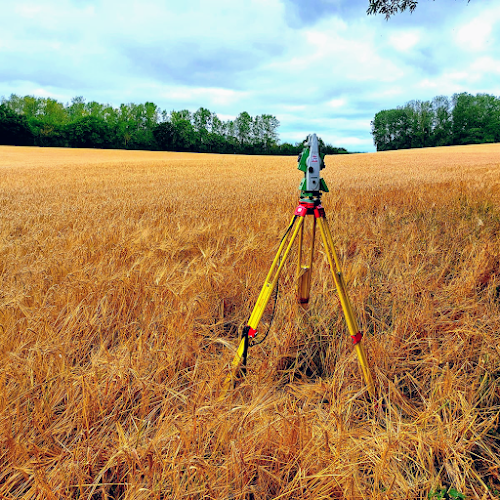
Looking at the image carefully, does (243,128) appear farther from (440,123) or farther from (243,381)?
(243,381)

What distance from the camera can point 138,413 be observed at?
1830 millimetres

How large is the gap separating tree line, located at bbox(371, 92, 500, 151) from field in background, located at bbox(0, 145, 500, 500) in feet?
293

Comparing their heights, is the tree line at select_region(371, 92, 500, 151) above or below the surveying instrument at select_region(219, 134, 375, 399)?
above

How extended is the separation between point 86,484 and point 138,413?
472 millimetres

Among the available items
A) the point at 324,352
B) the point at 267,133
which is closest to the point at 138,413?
the point at 324,352

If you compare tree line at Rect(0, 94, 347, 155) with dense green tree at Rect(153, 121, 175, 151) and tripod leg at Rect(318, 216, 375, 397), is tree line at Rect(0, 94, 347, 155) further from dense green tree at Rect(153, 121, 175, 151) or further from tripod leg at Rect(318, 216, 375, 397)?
tripod leg at Rect(318, 216, 375, 397)

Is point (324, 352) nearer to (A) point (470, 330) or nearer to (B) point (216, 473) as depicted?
(A) point (470, 330)

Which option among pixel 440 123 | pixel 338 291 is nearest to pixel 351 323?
pixel 338 291

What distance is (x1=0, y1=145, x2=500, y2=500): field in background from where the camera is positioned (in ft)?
4.72

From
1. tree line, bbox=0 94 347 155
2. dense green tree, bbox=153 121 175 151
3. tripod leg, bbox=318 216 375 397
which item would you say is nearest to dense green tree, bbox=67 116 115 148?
tree line, bbox=0 94 347 155

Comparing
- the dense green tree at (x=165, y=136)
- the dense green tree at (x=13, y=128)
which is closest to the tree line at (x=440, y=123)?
the dense green tree at (x=165, y=136)

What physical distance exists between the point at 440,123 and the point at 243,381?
100257 mm

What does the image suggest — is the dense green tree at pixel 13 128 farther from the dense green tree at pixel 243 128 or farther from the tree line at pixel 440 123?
the tree line at pixel 440 123

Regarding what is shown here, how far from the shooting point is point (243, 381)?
210 cm
